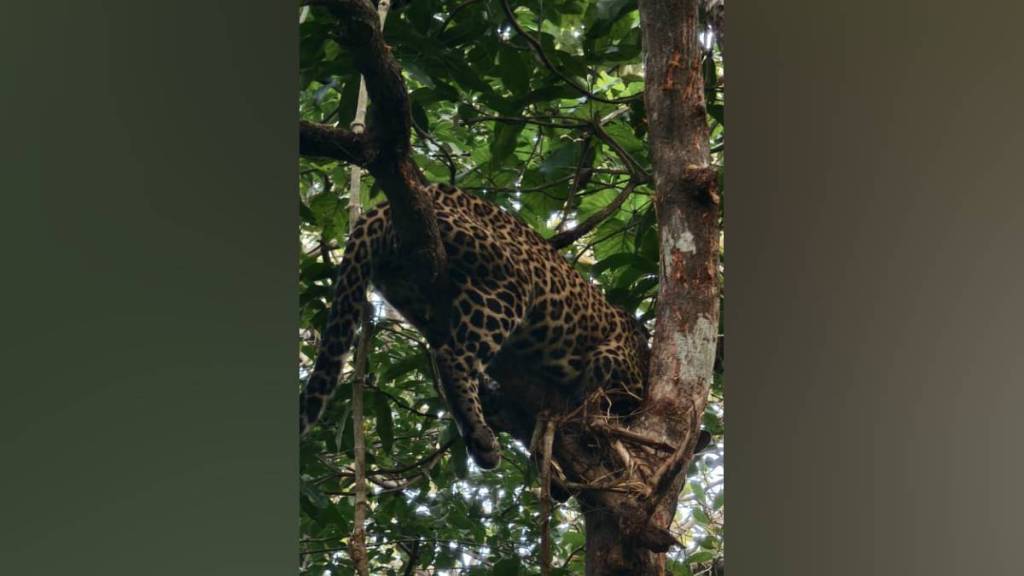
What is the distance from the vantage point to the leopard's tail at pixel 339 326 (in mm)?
1615

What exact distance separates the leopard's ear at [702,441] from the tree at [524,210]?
0.05 ft

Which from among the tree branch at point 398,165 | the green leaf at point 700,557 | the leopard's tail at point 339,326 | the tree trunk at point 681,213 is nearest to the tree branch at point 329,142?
the tree branch at point 398,165

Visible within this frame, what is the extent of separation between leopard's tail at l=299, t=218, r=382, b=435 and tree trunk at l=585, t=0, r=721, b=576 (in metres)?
0.48

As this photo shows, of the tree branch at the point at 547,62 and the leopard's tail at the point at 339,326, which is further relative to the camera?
the tree branch at the point at 547,62

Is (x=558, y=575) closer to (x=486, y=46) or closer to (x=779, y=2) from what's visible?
(x=486, y=46)

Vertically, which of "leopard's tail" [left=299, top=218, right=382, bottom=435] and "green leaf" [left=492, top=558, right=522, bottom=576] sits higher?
"leopard's tail" [left=299, top=218, right=382, bottom=435]

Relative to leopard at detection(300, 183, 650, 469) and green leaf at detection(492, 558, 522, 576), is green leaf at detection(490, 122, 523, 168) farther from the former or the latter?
green leaf at detection(492, 558, 522, 576)

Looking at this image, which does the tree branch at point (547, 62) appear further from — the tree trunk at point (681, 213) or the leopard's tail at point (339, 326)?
the leopard's tail at point (339, 326)

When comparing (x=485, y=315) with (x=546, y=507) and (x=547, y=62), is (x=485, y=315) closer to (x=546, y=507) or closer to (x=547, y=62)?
(x=546, y=507)

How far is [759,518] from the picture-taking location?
173 cm

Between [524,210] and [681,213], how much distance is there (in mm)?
262

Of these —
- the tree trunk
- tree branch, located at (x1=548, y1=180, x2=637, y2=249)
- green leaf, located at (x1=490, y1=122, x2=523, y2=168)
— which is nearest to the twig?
the tree trunk

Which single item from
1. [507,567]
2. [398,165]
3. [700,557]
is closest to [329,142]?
[398,165]

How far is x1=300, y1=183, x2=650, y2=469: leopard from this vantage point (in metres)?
1.63
